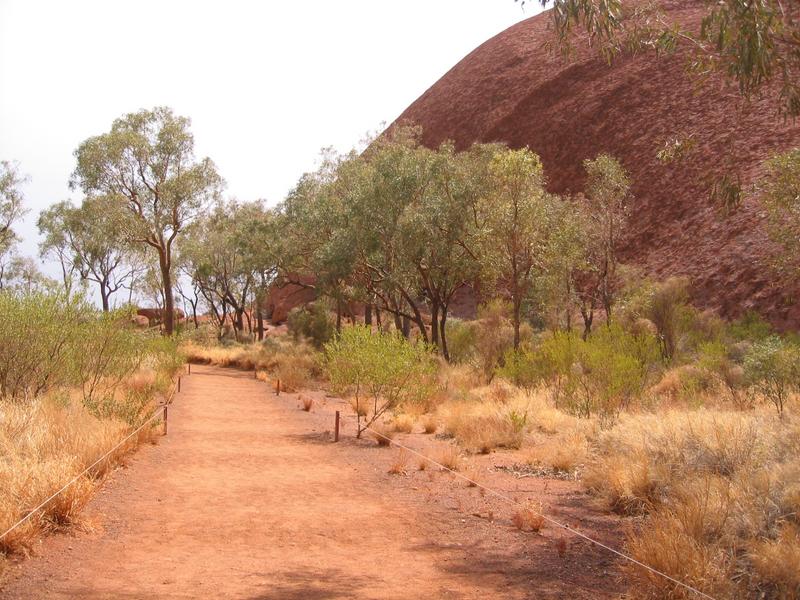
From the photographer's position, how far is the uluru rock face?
3500cm

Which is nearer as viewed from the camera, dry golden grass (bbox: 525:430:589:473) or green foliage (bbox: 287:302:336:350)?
dry golden grass (bbox: 525:430:589:473)

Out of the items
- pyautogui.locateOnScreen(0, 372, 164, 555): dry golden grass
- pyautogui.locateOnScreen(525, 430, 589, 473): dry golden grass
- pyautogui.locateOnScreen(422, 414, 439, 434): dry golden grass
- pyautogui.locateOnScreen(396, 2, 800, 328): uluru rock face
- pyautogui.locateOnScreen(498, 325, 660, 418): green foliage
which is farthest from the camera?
pyautogui.locateOnScreen(396, 2, 800, 328): uluru rock face

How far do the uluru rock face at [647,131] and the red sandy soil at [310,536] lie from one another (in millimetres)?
18610

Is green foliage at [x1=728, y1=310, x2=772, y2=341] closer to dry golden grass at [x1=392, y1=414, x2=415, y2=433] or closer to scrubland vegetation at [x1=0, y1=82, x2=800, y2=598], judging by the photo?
scrubland vegetation at [x1=0, y1=82, x2=800, y2=598]

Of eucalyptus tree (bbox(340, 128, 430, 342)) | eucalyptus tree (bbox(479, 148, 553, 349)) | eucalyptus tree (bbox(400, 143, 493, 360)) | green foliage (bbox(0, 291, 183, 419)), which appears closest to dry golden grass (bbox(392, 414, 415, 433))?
green foliage (bbox(0, 291, 183, 419))

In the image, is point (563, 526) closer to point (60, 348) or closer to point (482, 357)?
point (60, 348)

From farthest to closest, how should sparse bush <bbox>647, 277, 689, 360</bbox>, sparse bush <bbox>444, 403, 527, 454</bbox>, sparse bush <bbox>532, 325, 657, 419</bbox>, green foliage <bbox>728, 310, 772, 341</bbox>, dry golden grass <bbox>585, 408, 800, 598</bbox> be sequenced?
green foliage <bbox>728, 310, 772, 341</bbox> → sparse bush <bbox>647, 277, 689, 360</bbox> → sparse bush <bbox>532, 325, 657, 419</bbox> → sparse bush <bbox>444, 403, 527, 454</bbox> → dry golden grass <bbox>585, 408, 800, 598</bbox>

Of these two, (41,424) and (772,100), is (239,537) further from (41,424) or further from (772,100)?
(772,100)

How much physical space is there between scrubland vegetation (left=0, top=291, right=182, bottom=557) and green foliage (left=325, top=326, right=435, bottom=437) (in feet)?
13.6

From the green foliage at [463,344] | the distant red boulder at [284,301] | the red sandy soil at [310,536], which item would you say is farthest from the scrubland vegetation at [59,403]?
the distant red boulder at [284,301]

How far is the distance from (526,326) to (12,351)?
21668 mm

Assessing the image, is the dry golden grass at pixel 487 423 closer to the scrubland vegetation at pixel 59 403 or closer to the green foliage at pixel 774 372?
the green foliage at pixel 774 372

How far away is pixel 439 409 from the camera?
16.9 metres

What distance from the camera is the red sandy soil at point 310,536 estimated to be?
596cm
